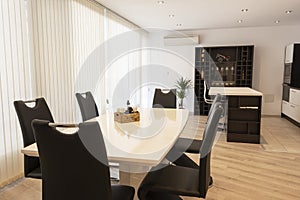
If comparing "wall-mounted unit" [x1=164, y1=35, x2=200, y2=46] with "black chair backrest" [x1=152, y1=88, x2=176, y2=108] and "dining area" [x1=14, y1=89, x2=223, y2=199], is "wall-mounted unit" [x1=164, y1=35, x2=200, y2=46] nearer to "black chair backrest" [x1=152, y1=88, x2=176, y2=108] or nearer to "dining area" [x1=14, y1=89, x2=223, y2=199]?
"black chair backrest" [x1=152, y1=88, x2=176, y2=108]

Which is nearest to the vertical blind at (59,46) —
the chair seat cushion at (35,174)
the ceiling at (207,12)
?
the ceiling at (207,12)

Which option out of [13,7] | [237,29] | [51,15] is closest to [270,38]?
[237,29]

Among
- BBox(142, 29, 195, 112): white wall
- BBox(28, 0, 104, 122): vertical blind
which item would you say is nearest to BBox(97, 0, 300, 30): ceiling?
BBox(28, 0, 104, 122): vertical blind

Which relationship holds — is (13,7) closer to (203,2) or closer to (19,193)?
(19,193)

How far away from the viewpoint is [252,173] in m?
2.88

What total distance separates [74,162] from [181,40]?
246 inches

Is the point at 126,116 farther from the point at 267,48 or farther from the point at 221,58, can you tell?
the point at 267,48

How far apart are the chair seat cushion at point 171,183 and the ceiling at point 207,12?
10.5 feet

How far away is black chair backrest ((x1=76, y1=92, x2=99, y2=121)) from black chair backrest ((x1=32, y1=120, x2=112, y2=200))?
142 centimetres

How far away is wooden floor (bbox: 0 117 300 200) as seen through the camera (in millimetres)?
2400

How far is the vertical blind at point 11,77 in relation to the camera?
258 cm

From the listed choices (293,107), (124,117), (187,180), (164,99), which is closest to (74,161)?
(187,180)

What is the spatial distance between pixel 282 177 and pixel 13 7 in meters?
3.66

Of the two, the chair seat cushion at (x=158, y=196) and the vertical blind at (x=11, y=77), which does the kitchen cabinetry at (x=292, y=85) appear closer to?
the chair seat cushion at (x=158, y=196)
